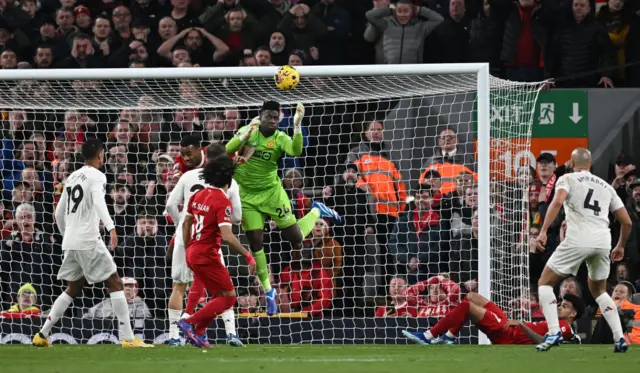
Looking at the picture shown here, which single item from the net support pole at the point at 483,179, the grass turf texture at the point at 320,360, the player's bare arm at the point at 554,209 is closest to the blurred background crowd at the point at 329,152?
the net support pole at the point at 483,179

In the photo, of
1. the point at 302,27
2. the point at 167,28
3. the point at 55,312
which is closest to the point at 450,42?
the point at 302,27

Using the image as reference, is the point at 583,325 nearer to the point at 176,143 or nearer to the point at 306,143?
the point at 306,143

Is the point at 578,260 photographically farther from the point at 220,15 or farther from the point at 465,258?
the point at 220,15

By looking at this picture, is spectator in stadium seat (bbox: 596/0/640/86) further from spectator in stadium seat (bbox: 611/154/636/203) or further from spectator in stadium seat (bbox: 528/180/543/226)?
spectator in stadium seat (bbox: 528/180/543/226)

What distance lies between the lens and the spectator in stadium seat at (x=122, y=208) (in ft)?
50.4

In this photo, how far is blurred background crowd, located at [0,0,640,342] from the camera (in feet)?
48.9

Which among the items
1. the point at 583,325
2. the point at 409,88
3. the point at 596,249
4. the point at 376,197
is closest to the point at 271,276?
the point at 376,197

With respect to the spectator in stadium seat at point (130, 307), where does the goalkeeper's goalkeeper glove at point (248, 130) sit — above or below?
above

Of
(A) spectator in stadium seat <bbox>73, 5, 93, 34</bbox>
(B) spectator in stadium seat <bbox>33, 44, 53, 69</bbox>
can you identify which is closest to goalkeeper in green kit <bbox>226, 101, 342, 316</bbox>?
(B) spectator in stadium seat <bbox>33, 44, 53, 69</bbox>

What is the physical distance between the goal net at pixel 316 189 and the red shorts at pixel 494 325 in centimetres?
129

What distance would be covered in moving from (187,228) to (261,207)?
2.26m

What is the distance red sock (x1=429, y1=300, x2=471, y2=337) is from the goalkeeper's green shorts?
2.27 meters

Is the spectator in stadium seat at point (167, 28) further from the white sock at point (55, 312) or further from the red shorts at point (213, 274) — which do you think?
the red shorts at point (213, 274)

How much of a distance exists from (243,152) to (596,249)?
4.10 metres
